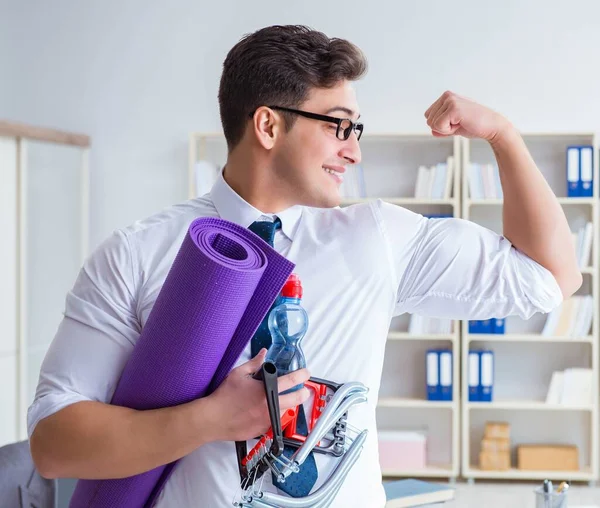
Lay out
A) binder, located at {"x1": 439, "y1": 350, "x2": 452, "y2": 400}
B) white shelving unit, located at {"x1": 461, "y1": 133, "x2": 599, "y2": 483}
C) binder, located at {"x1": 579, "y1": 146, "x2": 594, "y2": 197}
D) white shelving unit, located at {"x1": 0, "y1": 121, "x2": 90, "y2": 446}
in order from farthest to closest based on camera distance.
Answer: white shelving unit, located at {"x1": 461, "y1": 133, "x2": 599, "y2": 483} < binder, located at {"x1": 439, "y1": 350, "x2": 452, "y2": 400} < binder, located at {"x1": 579, "y1": 146, "x2": 594, "y2": 197} < white shelving unit, located at {"x1": 0, "y1": 121, "x2": 90, "y2": 446}

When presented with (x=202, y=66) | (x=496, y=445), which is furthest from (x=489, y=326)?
(x=202, y=66)

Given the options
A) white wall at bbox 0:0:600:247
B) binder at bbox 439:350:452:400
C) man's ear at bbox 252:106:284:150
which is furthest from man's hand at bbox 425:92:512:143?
white wall at bbox 0:0:600:247

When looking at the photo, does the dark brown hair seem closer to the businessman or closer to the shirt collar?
the businessman

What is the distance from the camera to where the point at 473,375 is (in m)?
5.05

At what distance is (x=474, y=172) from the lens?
5.04 m

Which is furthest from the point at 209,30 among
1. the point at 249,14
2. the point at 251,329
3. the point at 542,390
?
the point at 251,329

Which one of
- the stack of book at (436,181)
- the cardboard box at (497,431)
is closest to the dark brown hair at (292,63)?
the stack of book at (436,181)

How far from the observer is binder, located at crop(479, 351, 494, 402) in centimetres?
503

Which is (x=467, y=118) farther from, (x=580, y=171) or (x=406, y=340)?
(x=406, y=340)

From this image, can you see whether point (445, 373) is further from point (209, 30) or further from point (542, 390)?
point (209, 30)

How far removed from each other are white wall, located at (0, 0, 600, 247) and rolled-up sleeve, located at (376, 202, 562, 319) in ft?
13.3

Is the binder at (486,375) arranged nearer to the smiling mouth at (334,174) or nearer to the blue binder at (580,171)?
the blue binder at (580,171)

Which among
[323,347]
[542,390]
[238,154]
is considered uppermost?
[238,154]

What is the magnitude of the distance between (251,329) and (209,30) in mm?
4625
